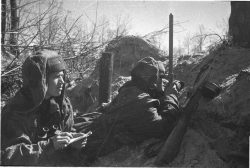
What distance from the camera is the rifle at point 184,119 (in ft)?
10.1

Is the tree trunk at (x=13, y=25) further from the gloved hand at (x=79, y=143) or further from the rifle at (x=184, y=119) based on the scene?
the rifle at (x=184, y=119)

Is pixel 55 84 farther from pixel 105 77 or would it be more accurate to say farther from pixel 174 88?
pixel 105 77

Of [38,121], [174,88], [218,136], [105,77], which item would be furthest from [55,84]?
[218,136]

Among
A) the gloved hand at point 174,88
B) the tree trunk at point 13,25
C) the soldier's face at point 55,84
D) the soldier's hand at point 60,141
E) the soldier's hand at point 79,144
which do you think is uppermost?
the tree trunk at point 13,25

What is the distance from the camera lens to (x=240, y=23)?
4188 millimetres

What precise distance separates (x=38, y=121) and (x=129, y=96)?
97 centimetres

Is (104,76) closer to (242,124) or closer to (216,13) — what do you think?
(216,13)

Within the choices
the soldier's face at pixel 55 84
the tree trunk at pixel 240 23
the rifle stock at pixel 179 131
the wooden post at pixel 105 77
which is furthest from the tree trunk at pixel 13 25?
the tree trunk at pixel 240 23

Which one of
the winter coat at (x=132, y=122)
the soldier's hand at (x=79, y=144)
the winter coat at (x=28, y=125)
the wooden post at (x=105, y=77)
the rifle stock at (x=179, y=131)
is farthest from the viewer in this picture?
the wooden post at (x=105, y=77)

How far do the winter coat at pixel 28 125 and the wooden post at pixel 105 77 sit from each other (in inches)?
57.5

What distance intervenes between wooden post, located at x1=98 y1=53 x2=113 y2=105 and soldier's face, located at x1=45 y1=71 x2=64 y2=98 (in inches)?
52.6

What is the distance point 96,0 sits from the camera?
3.95 metres

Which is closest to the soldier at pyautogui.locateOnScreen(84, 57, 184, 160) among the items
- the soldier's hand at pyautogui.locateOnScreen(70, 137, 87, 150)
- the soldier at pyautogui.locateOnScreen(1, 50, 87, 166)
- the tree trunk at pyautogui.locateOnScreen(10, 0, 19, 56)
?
the soldier's hand at pyautogui.locateOnScreen(70, 137, 87, 150)

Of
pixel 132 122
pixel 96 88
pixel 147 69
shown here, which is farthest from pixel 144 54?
pixel 132 122
